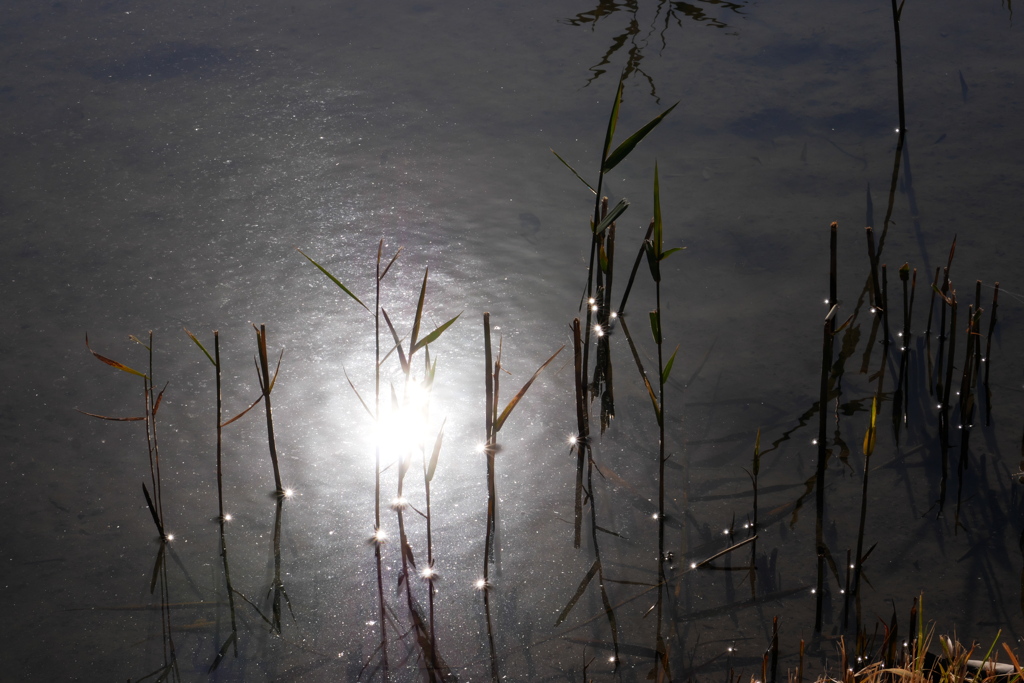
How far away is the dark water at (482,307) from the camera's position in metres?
1.37

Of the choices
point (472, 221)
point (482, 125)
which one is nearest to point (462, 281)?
point (472, 221)

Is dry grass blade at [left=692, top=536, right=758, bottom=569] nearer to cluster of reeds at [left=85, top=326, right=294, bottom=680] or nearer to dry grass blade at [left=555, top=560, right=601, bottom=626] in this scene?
dry grass blade at [left=555, top=560, right=601, bottom=626]

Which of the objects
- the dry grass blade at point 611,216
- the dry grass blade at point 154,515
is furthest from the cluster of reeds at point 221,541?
the dry grass blade at point 611,216

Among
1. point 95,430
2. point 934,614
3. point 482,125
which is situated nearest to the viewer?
point 934,614

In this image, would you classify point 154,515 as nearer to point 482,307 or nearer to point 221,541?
point 221,541

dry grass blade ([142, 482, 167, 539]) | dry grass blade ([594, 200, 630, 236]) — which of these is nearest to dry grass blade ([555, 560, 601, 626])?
dry grass blade ([594, 200, 630, 236])

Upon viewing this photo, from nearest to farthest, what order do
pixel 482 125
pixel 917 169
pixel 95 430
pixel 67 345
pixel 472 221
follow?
pixel 95 430
pixel 67 345
pixel 472 221
pixel 917 169
pixel 482 125

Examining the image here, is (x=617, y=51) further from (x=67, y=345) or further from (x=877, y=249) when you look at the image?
(x=67, y=345)

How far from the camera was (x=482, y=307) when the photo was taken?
6.47 feet

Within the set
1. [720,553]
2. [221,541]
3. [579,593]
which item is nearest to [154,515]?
[221,541]

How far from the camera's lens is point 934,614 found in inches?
53.4

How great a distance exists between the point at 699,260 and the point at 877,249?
455 millimetres

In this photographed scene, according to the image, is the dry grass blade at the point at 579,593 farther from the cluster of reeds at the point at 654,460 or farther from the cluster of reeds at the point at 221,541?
the cluster of reeds at the point at 221,541

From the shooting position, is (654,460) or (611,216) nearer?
(611,216)
